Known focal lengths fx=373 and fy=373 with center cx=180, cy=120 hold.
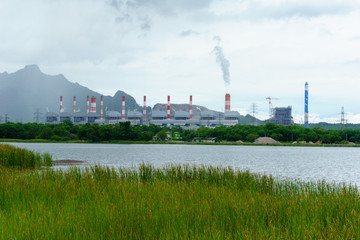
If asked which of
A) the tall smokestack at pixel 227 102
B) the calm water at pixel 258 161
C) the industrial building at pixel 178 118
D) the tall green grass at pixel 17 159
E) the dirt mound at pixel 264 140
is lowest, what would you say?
the calm water at pixel 258 161

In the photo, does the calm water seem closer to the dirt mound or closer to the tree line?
the tree line

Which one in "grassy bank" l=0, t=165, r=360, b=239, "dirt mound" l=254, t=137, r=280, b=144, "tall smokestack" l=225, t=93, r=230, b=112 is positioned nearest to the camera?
"grassy bank" l=0, t=165, r=360, b=239

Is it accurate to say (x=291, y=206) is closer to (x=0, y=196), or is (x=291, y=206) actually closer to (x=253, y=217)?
(x=253, y=217)

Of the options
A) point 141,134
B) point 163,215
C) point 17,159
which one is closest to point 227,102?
point 141,134

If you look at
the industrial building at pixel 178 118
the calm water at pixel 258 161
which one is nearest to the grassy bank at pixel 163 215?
the calm water at pixel 258 161

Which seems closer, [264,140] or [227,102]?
[264,140]

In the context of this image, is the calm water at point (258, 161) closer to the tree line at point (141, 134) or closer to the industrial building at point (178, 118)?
the tree line at point (141, 134)

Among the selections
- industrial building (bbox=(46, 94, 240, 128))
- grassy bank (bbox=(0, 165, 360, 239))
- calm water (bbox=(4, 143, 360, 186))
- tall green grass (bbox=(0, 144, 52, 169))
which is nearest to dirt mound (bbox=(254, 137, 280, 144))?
industrial building (bbox=(46, 94, 240, 128))

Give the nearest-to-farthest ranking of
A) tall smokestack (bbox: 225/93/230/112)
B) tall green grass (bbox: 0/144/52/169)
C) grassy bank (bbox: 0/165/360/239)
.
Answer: grassy bank (bbox: 0/165/360/239) < tall green grass (bbox: 0/144/52/169) < tall smokestack (bbox: 225/93/230/112)

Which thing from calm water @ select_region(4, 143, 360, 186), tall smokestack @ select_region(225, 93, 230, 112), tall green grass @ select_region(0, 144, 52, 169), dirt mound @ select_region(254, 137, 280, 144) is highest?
tall smokestack @ select_region(225, 93, 230, 112)

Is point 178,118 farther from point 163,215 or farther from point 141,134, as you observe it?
point 163,215

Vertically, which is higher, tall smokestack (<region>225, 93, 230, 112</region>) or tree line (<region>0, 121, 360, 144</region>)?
tall smokestack (<region>225, 93, 230, 112</region>)

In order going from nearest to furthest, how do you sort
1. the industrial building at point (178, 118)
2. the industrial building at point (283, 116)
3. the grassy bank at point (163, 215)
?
the grassy bank at point (163, 215) → the industrial building at point (178, 118) → the industrial building at point (283, 116)

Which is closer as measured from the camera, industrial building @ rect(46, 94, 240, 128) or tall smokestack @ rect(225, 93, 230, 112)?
tall smokestack @ rect(225, 93, 230, 112)
